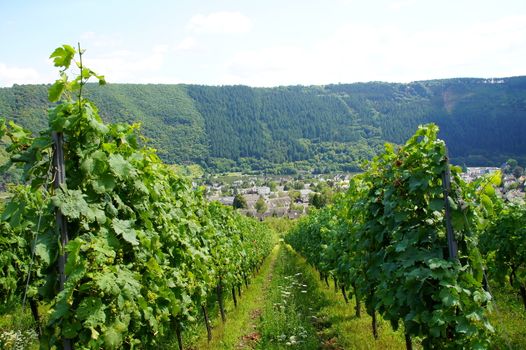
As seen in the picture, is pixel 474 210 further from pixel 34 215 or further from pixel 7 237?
pixel 7 237

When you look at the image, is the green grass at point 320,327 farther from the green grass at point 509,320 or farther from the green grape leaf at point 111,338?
the green grape leaf at point 111,338

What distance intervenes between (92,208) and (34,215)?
0.50 meters

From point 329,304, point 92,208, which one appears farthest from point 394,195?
point 329,304

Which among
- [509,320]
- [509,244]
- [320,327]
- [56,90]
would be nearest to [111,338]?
[56,90]

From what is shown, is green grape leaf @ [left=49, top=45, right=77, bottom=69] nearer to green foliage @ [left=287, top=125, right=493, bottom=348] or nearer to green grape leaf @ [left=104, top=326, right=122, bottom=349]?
green grape leaf @ [left=104, top=326, right=122, bottom=349]

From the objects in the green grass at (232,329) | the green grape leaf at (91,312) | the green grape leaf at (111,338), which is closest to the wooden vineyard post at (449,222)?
the green grape leaf at (111,338)

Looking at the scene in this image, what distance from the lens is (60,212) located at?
3674 millimetres

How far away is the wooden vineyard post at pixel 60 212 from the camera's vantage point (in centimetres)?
364

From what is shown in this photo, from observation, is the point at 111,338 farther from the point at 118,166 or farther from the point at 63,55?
the point at 63,55

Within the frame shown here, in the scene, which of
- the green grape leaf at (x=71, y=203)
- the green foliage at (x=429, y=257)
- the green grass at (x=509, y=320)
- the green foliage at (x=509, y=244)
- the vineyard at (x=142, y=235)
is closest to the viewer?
the green grape leaf at (x=71, y=203)

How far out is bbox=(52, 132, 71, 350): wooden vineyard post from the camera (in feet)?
11.9

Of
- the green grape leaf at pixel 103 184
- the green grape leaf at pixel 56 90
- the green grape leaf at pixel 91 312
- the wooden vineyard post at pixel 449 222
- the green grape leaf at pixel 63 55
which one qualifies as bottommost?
the green grape leaf at pixel 91 312

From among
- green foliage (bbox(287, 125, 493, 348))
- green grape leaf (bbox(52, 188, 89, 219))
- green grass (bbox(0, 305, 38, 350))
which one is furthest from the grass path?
green grape leaf (bbox(52, 188, 89, 219))

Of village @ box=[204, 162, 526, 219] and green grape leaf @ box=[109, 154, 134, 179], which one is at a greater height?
green grape leaf @ box=[109, 154, 134, 179]
